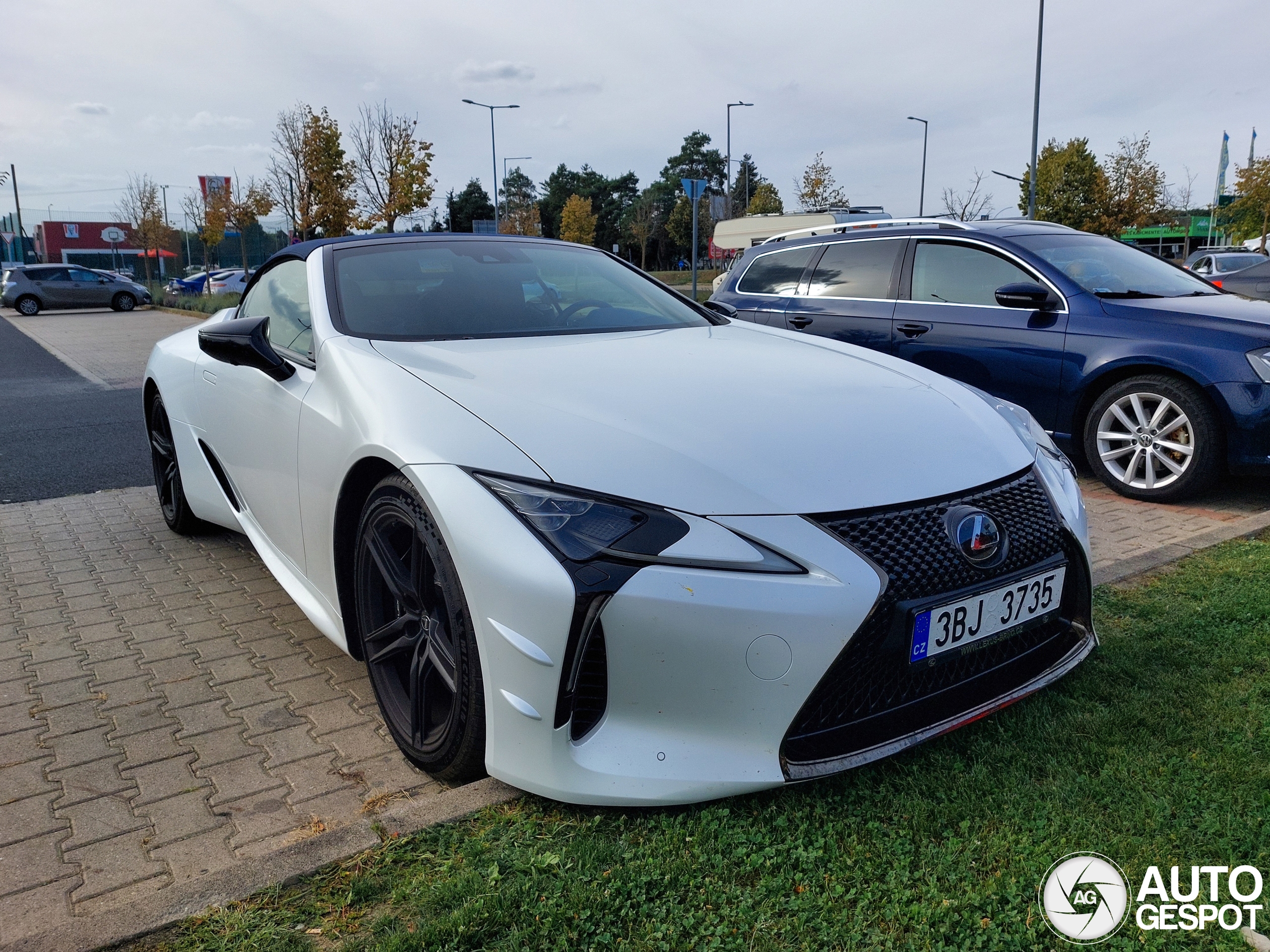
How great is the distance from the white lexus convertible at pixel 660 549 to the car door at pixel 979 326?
120 inches

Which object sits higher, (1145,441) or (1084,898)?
(1145,441)

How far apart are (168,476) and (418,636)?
300 centimetres

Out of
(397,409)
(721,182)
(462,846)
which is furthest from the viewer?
(721,182)

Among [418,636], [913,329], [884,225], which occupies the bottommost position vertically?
[418,636]

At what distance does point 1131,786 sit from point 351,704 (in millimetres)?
2209

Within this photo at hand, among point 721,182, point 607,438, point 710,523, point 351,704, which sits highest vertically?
point 721,182

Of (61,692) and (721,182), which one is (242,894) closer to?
(61,692)

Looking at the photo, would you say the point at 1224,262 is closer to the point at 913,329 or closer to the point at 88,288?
the point at 913,329

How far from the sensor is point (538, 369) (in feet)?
8.93

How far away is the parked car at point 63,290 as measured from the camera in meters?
29.5

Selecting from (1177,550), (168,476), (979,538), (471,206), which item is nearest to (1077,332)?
(1177,550)

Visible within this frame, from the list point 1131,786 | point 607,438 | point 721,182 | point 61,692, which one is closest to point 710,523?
point 607,438

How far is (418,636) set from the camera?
2.53 m

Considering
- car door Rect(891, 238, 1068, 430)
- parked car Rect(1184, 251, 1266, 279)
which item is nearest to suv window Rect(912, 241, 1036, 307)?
car door Rect(891, 238, 1068, 430)
